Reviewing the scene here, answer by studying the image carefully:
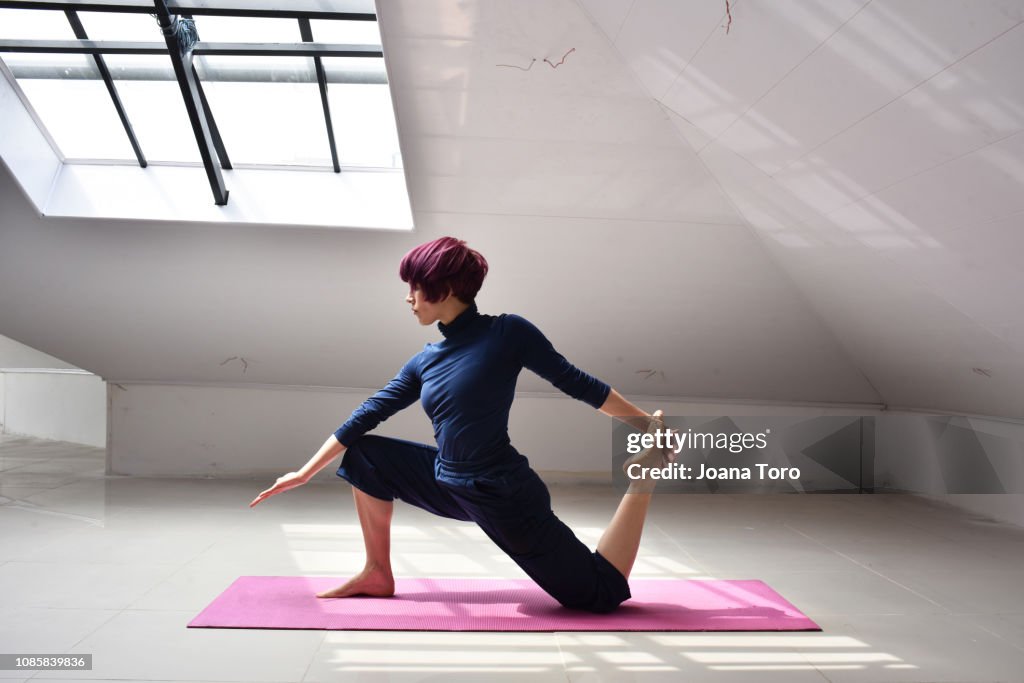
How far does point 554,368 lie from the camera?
2.69 metres

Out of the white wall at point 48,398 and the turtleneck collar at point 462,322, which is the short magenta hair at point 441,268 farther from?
the white wall at point 48,398

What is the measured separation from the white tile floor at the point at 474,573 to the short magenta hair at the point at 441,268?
1.10 m

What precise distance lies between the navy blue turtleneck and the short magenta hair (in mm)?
121

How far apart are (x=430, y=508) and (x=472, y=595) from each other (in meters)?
0.43

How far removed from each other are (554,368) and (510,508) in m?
0.47

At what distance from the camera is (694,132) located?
356 cm

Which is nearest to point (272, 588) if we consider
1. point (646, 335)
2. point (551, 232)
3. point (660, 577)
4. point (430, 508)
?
point (430, 508)

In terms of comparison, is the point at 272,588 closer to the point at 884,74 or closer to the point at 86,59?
the point at 884,74

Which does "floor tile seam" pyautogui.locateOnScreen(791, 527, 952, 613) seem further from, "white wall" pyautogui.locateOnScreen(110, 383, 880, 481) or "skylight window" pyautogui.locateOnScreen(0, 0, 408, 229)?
"skylight window" pyautogui.locateOnScreen(0, 0, 408, 229)

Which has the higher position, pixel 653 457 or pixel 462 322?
pixel 462 322

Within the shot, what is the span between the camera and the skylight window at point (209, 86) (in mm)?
4039

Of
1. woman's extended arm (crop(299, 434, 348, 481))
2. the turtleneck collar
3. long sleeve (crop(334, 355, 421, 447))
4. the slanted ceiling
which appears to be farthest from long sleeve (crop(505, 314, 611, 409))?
the slanted ceiling

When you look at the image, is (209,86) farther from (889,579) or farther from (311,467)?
(889,579)
